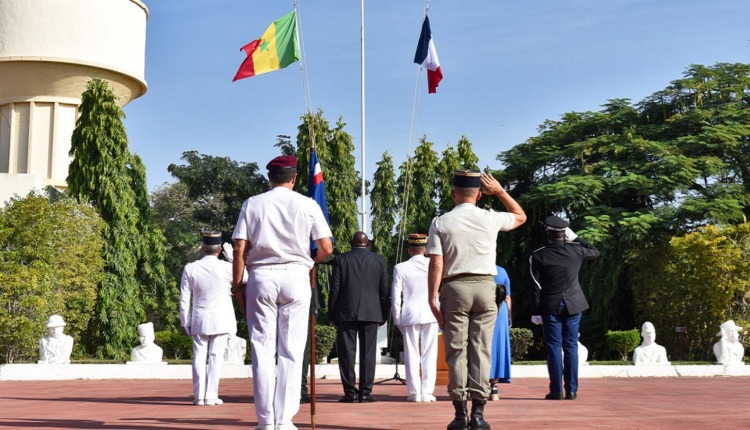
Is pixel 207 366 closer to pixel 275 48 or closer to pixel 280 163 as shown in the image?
pixel 280 163

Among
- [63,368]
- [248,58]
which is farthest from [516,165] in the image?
[63,368]

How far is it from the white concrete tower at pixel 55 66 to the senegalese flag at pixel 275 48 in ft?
64.3

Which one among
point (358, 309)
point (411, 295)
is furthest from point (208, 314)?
point (411, 295)

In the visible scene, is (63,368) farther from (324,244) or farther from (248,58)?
(324,244)

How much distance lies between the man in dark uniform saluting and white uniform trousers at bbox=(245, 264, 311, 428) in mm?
4338

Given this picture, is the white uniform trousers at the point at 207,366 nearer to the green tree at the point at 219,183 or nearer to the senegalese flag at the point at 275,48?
the senegalese flag at the point at 275,48

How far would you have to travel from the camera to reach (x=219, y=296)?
10.1 meters

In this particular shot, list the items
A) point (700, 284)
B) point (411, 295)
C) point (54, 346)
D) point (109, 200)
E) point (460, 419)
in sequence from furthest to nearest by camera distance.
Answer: point (109, 200) < point (700, 284) < point (54, 346) < point (411, 295) < point (460, 419)

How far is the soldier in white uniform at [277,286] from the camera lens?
6.42 metres

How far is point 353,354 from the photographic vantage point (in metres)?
10.7

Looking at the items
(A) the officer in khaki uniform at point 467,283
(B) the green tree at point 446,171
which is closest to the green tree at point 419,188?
(B) the green tree at point 446,171

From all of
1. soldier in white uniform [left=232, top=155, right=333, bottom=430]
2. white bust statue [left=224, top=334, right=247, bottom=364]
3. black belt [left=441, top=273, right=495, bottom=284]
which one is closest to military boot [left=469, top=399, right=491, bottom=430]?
black belt [left=441, top=273, right=495, bottom=284]

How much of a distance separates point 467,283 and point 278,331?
144cm

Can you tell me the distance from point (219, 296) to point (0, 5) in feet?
105
